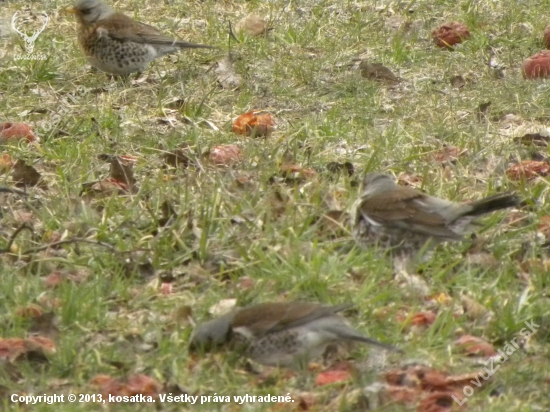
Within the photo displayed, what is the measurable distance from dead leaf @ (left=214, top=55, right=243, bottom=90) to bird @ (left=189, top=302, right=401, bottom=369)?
4034mm

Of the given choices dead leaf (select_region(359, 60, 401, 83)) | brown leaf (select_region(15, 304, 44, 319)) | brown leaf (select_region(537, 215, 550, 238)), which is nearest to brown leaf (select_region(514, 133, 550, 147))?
brown leaf (select_region(537, 215, 550, 238))

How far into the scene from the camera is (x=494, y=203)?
5.53m

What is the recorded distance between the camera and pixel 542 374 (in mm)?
4809

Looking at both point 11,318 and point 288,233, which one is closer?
point 11,318

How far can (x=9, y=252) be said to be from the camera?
5824 mm

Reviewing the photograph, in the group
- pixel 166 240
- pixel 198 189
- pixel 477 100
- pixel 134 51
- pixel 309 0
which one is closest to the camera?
pixel 166 240

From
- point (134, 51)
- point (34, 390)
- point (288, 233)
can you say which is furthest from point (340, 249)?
point (134, 51)

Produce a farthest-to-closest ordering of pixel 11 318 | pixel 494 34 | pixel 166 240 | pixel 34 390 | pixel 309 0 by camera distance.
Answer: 1. pixel 309 0
2. pixel 494 34
3. pixel 166 240
4. pixel 11 318
5. pixel 34 390

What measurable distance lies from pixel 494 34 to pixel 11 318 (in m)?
5.62

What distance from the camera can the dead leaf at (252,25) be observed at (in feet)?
31.7

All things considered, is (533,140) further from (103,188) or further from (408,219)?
(103,188)

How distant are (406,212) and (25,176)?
226 centimetres

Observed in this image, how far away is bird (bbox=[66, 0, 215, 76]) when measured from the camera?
9031 millimetres

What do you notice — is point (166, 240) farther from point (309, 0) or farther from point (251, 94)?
point (309, 0)
